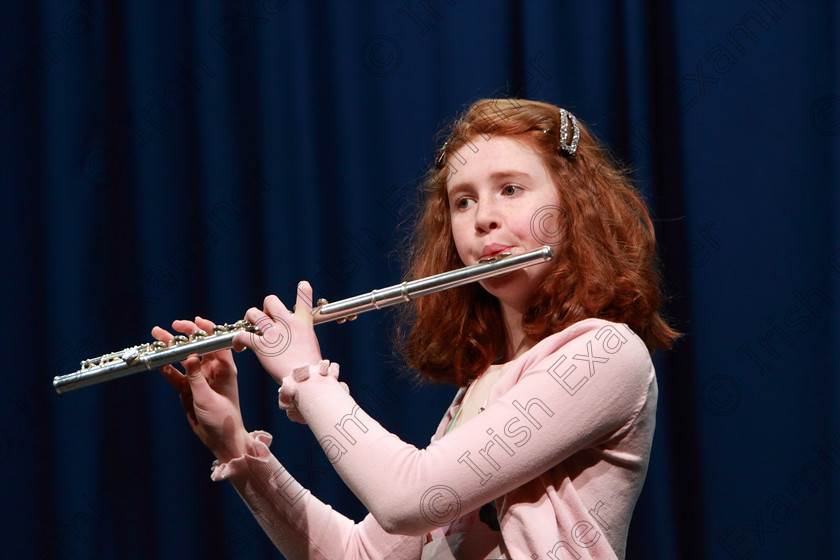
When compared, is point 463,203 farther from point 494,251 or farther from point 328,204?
point 328,204

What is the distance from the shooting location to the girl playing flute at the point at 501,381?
1008 millimetres

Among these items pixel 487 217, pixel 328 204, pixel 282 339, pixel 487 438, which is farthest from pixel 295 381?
pixel 328 204

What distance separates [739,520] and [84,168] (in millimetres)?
1832

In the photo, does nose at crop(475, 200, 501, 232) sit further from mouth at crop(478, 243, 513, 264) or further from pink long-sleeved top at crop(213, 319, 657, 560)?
pink long-sleeved top at crop(213, 319, 657, 560)

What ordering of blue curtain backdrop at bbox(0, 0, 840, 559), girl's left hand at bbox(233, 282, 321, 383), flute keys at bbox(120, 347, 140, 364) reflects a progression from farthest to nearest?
blue curtain backdrop at bbox(0, 0, 840, 559) < flute keys at bbox(120, 347, 140, 364) < girl's left hand at bbox(233, 282, 321, 383)

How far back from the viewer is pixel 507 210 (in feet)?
3.97

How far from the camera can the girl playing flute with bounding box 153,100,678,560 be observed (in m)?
1.01

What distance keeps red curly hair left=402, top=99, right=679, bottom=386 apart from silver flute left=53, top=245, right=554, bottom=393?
0.07m

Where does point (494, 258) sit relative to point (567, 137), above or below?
below

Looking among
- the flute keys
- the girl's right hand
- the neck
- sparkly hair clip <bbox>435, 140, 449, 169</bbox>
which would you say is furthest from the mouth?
the flute keys

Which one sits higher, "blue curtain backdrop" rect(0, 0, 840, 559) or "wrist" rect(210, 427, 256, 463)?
"blue curtain backdrop" rect(0, 0, 840, 559)

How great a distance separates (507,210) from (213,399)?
0.55m

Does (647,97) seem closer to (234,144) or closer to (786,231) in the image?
(786,231)

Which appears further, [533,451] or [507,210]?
[507,210]
